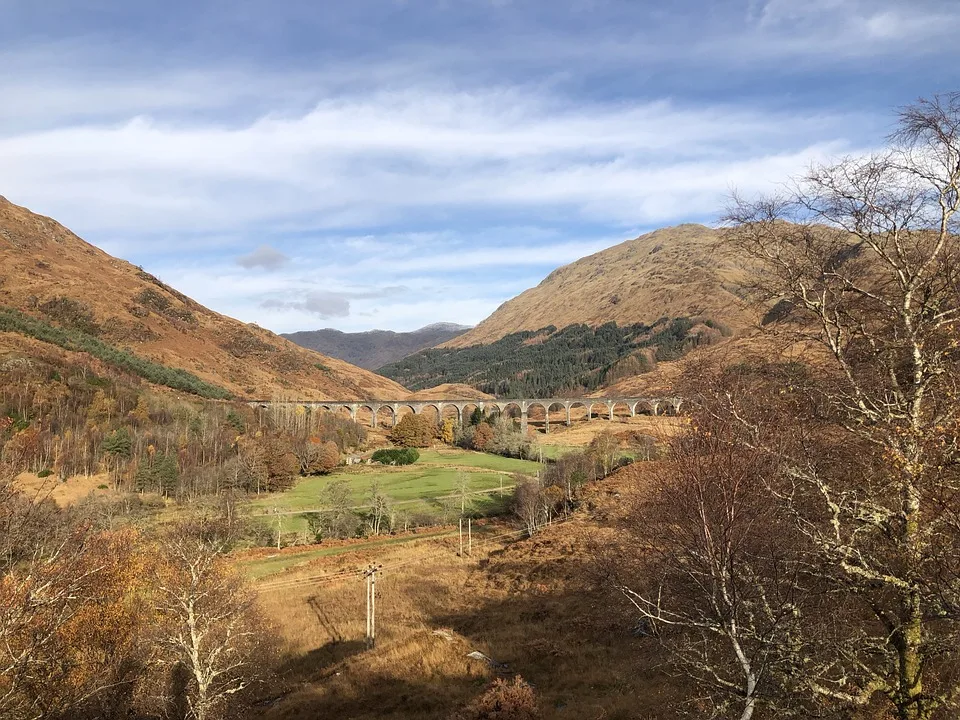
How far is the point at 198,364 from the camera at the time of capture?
175m

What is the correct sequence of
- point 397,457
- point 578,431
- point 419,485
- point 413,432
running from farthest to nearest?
point 578,431
point 413,432
point 397,457
point 419,485

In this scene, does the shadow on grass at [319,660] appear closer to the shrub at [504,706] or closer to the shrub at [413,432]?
the shrub at [504,706]

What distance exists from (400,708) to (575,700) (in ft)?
20.9

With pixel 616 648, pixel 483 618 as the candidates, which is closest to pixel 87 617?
pixel 483 618

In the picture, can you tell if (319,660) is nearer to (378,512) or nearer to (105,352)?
(378,512)

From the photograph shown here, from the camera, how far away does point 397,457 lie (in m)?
105

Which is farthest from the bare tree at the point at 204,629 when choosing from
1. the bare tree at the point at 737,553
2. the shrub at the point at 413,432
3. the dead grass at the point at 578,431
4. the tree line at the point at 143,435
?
the shrub at the point at 413,432

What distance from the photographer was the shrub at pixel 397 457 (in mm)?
103800

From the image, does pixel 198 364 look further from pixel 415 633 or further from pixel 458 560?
pixel 415 633

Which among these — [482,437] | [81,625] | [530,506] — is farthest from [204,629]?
[482,437]

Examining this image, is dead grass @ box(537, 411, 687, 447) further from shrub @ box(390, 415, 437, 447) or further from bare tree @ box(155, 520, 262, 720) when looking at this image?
bare tree @ box(155, 520, 262, 720)

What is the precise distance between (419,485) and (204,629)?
202 feet

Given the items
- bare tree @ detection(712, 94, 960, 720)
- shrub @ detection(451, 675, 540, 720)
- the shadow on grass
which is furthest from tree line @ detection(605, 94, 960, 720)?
the shadow on grass

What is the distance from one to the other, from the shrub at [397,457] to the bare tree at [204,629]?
65.4 m
